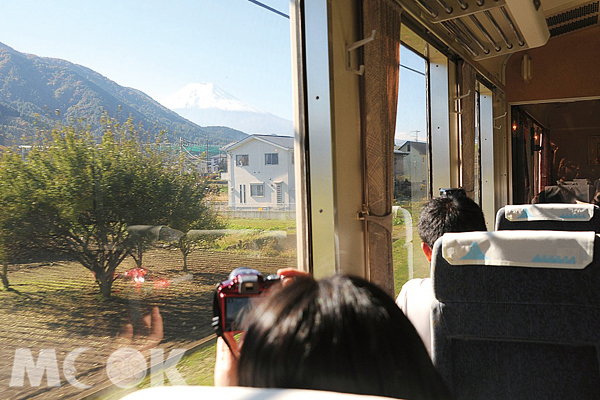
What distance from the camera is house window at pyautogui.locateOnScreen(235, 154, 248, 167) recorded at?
2162mm

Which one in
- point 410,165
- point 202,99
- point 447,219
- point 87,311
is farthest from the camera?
point 410,165

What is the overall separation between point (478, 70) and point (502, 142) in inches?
66.1

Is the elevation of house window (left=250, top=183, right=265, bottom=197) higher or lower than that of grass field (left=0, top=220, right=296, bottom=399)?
higher

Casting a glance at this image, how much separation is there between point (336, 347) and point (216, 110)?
5.44 feet

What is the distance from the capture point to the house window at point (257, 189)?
2.24 metres

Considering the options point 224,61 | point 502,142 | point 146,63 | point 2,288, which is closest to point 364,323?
point 2,288

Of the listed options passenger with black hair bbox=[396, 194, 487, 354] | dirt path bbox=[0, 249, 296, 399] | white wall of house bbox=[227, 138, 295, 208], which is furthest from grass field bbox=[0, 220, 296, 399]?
passenger with black hair bbox=[396, 194, 487, 354]

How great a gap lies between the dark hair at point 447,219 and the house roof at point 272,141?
0.73 meters

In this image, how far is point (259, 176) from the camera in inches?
91.0

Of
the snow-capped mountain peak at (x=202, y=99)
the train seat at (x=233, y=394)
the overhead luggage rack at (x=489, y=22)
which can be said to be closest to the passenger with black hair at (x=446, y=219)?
the snow-capped mountain peak at (x=202, y=99)

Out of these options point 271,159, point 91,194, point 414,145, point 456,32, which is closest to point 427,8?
point 456,32

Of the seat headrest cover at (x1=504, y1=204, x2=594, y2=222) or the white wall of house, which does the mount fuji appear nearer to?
the white wall of house

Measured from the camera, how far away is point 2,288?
1299mm

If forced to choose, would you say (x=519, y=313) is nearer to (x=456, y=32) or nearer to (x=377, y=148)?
(x=377, y=148)
